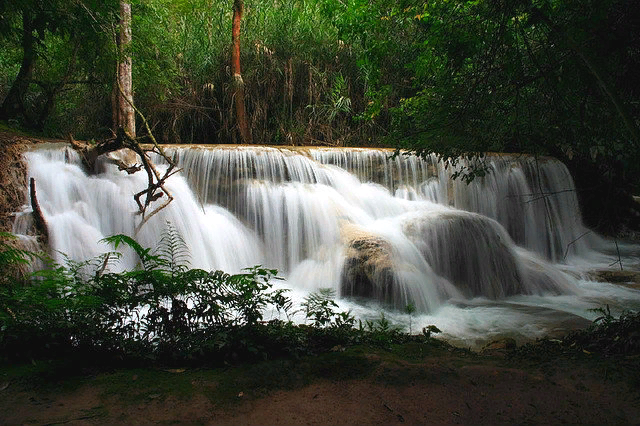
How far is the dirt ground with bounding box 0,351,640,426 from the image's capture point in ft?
8.21

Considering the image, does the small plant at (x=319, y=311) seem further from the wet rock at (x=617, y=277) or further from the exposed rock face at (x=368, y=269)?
the wet rock at (x=617, y=277)

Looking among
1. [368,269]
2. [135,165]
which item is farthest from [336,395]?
[135,165]

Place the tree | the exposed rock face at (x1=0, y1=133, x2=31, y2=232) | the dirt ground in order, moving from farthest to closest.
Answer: the exposed rock face at (x1=0, y1=133, x2=31, y2=232) < the tree < the dirt ground

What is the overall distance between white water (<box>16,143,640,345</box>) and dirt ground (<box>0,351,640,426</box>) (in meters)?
2.59

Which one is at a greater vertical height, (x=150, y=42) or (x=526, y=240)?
(x=150, y=42)

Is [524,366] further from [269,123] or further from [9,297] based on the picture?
[269,123]

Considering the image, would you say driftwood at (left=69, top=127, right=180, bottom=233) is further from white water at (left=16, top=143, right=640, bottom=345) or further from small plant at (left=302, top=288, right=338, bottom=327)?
small plant at (left=302, top=288, right=338, bottom=327)

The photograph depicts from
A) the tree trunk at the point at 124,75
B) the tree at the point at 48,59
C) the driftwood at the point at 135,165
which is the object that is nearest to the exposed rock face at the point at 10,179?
the driftwood at the point at 135,165

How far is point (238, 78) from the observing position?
12359mm

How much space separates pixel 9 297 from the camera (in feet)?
11.0

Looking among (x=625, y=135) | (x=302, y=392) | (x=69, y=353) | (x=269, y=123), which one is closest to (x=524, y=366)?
(x=302, y=392)

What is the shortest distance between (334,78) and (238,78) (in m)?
3.02

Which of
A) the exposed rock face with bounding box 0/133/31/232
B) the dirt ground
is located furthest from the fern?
the exposed rock face with bounding box 0/133/31/232

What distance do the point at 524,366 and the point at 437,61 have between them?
3.90 metres
